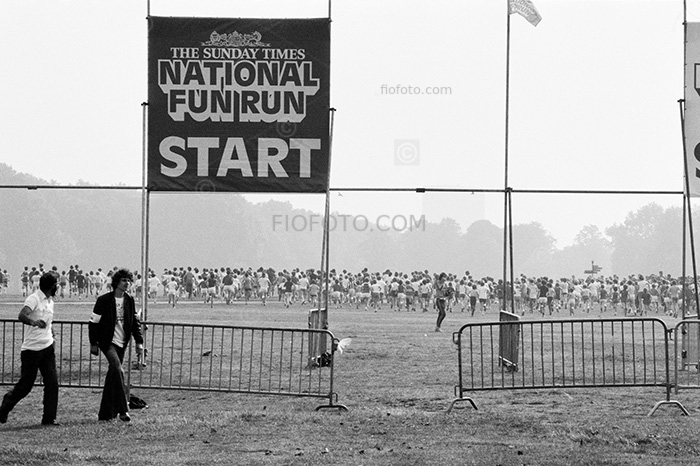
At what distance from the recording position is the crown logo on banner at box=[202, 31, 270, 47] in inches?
576

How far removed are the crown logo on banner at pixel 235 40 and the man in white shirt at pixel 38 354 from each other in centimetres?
561

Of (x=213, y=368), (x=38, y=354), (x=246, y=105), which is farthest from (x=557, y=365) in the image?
(x=38, y=354)

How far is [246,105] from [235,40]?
0.95 m

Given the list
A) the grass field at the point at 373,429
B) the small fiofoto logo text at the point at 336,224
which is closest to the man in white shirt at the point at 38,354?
the grass field at the point at 373,429

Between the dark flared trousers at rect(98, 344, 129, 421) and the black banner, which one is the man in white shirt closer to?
the dark flared trousers at rect(98, 344, 129, 421)

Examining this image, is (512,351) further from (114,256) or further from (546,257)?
(546,257)

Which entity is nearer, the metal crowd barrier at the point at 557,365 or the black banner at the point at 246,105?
the metal crowd barrier at the point at 557,365

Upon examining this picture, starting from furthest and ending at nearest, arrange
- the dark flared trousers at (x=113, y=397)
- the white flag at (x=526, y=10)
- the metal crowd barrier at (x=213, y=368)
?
the white flag at (x=526, y=10) < the metal crowd barrier at (x=213, y=368) < the dark flared trousers at (x=113, y=397)

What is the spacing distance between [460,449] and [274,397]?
415 cm

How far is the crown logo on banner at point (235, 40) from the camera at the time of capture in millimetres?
14633

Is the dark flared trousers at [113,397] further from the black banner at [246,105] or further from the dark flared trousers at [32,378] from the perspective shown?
the black banner at [246,105]

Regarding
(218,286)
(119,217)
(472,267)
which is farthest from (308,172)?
(472,267)

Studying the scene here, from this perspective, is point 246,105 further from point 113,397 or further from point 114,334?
point 113,397

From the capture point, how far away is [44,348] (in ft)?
33.3
